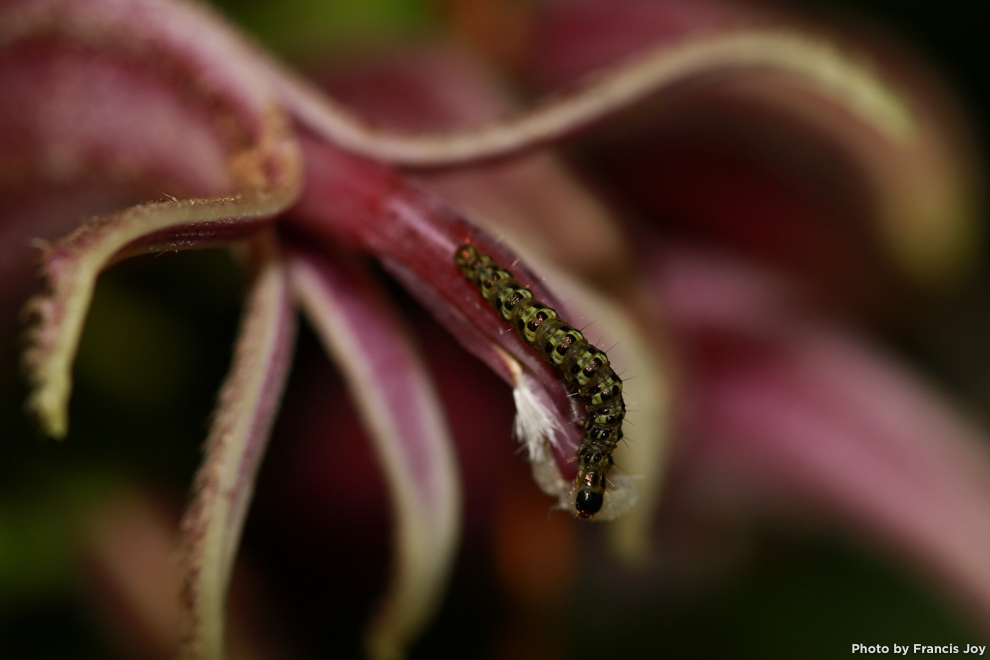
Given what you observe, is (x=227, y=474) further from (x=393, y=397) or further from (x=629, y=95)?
(x=629, y=95)

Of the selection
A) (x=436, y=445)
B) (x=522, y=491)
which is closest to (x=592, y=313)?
(x=436, y=445)

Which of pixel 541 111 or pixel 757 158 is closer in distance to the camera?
pixel 541 111

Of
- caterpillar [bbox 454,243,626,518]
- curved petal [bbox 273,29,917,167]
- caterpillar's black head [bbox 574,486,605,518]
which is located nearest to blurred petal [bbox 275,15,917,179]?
curved petal [bbox 273,29,917,167]

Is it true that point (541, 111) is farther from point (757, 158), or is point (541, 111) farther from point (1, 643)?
point (1, 643)

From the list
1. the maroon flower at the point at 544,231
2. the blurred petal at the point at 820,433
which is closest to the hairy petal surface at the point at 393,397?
the maroon flower at the point at 544,231

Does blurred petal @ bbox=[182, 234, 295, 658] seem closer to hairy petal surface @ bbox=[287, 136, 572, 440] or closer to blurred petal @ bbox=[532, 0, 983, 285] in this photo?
hairy petal surface @ bbox=[287, 136, 572, 440]
